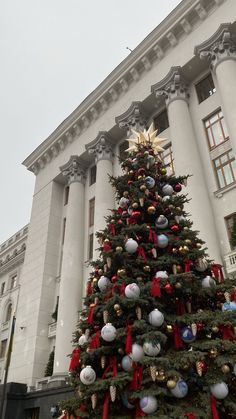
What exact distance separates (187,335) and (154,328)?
57 cm

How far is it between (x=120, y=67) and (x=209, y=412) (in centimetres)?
2175

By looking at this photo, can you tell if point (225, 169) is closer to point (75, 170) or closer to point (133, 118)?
point (133, 118)

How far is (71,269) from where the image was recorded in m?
21.2

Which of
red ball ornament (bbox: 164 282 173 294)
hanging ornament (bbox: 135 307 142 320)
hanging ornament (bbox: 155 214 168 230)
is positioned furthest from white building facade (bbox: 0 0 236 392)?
hanging ornament (bbox: 135 307 142 320)

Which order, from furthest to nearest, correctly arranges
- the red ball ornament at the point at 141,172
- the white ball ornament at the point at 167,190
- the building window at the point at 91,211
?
1. the building window at the point at 91,211
2. the red ball ornament at the point at 141,172
3. the white ball ornament at the point at 167,190

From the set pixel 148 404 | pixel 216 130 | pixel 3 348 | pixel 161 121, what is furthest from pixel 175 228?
pixel 3 348

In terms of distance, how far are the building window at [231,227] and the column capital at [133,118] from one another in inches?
337

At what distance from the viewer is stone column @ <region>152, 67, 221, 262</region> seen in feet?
48.7

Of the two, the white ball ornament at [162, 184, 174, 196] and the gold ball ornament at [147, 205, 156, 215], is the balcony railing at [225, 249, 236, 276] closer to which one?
the white ball ornament at [162, 184, 174, 196]

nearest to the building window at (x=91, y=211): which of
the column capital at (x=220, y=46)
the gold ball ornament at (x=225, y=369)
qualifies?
the column capital at (x=220, y=46)

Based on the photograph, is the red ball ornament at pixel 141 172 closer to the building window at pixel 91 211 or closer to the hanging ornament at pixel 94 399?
the hanging ornament at pixel 94 399

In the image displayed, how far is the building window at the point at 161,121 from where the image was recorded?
68.5 ft

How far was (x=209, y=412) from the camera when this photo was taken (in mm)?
Answer: 5348

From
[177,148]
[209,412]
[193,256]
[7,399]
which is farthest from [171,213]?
[7,399]
